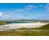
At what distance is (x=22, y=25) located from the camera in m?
1.07

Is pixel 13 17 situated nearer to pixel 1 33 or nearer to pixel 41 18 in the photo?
pixel 1 33

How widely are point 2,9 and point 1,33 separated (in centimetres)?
29

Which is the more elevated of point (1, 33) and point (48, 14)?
point (48, 14)

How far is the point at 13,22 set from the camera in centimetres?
107

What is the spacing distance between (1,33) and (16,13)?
298 millimetres

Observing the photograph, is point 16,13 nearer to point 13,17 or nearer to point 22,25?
point 13,17

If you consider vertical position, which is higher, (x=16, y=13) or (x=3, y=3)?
(x=3, y=3)
